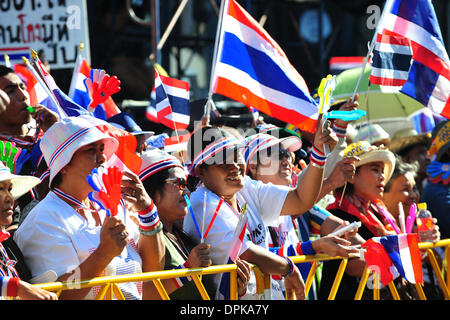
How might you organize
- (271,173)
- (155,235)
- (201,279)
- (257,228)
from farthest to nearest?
(271,173)
(257,228)
(201,279)
(155,235)

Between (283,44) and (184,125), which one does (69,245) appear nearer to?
(184,125)

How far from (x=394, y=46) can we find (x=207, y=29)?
7.81 m

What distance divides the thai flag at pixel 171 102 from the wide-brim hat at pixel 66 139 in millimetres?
1500

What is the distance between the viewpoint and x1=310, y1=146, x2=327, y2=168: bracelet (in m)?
4.57

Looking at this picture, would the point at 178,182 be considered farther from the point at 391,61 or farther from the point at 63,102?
the point at 391,61

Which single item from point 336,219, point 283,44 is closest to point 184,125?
point 336,219

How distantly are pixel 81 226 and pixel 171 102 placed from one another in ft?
6.42

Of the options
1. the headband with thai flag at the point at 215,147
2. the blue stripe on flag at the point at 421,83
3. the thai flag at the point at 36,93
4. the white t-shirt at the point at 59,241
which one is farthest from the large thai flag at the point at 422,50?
the white t-shirt at the point at 59,241

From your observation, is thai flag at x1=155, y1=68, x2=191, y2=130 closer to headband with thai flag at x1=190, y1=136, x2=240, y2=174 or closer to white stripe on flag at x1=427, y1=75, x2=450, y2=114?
headband with thai flag at x1=190, y1=136, x2=240, y2=174

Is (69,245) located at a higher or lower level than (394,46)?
lower

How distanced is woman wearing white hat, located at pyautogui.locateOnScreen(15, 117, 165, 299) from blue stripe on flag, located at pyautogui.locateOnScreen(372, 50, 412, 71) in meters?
2.16

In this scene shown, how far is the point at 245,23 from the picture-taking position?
5.34m

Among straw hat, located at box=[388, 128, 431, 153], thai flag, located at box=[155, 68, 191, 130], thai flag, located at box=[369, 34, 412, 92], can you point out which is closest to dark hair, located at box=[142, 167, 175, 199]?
thai flag, located at box=[155, 68, 191, 130]

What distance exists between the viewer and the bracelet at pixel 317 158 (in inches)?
180
